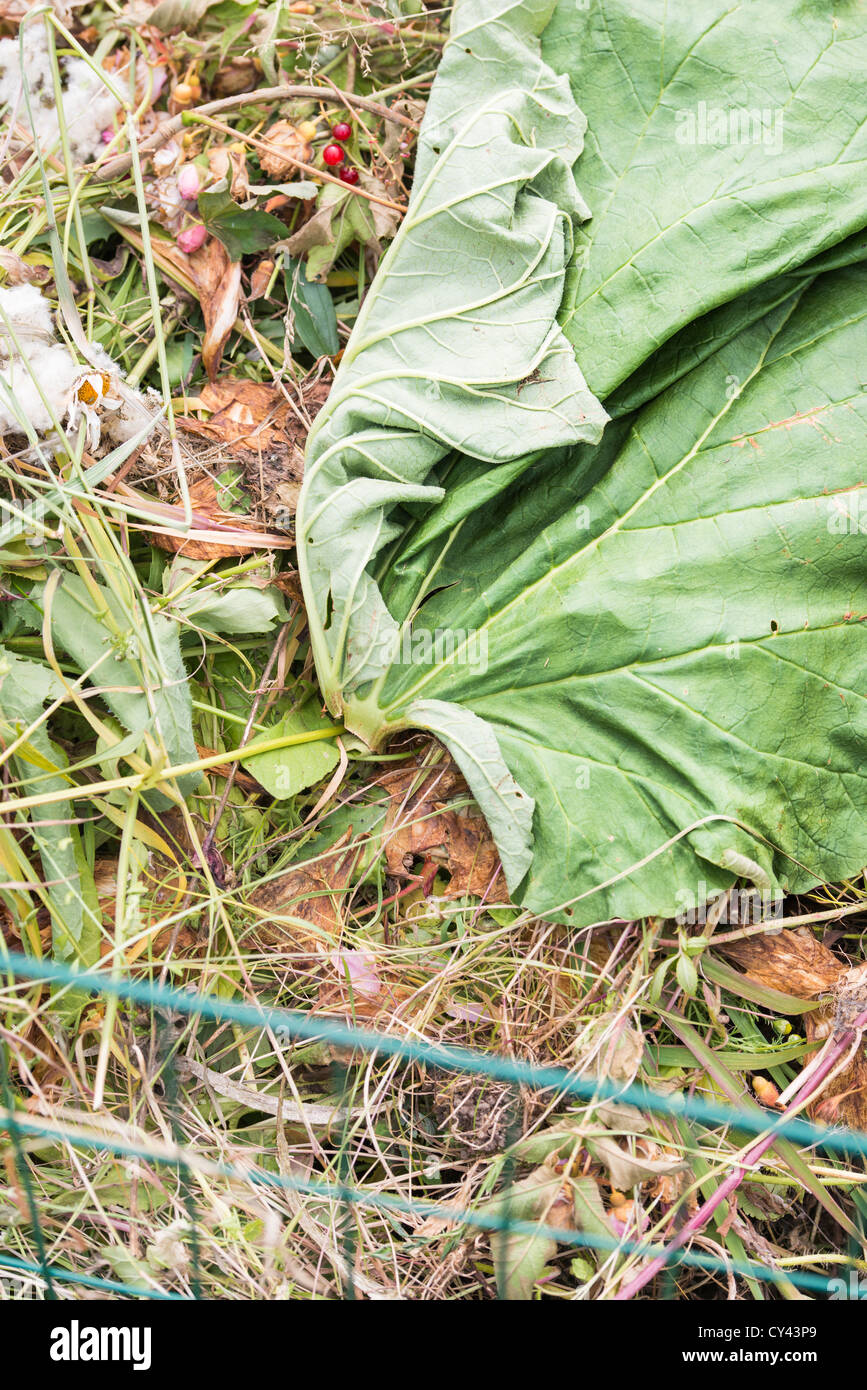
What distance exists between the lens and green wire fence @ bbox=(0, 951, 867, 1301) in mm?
1983

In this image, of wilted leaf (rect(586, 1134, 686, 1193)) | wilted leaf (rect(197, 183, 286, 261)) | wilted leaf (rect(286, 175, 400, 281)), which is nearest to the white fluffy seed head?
wilted leaf (rect(197, 183, 286, 261))

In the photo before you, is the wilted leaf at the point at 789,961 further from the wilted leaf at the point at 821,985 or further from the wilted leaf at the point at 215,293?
the wilted leaf at the point at 215,293

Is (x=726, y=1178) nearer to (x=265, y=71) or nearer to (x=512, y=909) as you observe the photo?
(x=512, y=909)

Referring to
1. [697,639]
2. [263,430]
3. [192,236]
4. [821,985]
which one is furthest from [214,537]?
[821,985]

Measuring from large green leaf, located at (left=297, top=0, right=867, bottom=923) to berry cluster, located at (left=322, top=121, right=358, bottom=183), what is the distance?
34 centimetres

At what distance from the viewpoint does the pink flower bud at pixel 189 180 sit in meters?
2.38

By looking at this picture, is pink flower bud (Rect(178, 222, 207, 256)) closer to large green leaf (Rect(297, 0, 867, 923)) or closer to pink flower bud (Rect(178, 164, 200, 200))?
pink flower bud (Rect(178, 164, 200, 200))

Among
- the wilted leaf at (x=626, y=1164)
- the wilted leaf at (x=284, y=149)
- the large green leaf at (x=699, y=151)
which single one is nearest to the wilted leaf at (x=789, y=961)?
the wilted leaf at (x=626, y=1164)

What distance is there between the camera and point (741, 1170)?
2.08m

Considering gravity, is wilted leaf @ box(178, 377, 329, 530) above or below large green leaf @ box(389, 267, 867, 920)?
above

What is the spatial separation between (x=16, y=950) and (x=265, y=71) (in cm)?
217

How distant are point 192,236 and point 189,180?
0.13 metres

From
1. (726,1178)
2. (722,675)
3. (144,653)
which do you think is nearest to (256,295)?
(144,653)

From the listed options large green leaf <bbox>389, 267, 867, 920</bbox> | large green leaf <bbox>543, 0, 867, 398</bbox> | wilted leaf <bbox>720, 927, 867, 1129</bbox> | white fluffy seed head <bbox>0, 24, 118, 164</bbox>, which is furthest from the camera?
white fluffy seed head <bbox>0, 24, 118, 164</bbox>
